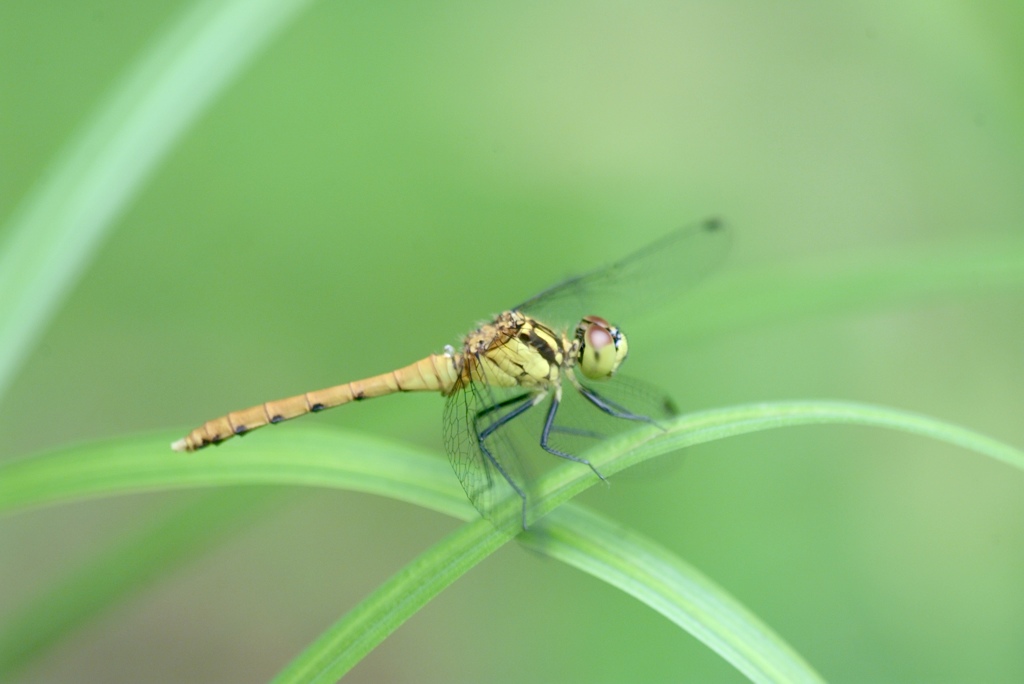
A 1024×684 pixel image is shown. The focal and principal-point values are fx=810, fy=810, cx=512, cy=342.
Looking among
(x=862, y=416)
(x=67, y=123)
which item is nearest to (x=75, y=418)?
(x=67, y=123)

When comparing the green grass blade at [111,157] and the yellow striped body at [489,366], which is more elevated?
the green grass blade at [111,157]

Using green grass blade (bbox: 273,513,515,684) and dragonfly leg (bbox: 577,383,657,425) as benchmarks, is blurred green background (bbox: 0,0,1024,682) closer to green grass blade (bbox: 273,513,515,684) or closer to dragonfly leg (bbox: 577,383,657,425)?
dragonfly leg (bbox: 577,383,657,425)

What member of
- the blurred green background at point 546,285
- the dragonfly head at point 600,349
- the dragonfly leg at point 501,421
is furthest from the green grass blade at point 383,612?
the blurred green background at point 546,285

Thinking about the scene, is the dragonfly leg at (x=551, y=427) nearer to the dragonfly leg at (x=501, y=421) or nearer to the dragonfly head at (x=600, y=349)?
the dragonfly leg at (x=501, y=421)

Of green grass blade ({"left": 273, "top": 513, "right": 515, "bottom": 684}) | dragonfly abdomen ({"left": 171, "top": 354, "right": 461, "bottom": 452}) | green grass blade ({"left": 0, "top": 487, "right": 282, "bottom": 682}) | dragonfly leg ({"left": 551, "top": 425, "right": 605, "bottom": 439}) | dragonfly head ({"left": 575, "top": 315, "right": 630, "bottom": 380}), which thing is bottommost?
green grass blade ({"left": 273, "top": 513, "right": 515, "bottom": 684})

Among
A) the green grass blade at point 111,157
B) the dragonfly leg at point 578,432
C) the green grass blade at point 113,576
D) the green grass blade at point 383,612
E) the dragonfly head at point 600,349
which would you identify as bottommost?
the green grass blade at point 383,612

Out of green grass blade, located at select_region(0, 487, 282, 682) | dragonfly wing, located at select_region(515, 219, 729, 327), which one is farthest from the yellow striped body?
green grass blade, located at select_region(0, 487, 282, 682)

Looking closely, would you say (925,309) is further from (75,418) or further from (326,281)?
(75,418)
